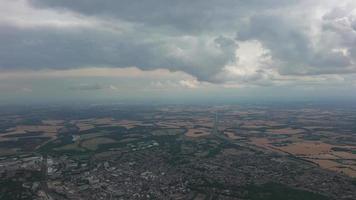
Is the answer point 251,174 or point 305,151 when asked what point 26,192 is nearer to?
point 251,174

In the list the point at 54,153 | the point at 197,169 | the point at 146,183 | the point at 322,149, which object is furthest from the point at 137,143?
the point at 322,149

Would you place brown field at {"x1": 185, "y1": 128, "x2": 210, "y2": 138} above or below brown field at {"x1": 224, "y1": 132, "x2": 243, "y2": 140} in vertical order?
above

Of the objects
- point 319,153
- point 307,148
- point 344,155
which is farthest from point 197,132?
point 344,155

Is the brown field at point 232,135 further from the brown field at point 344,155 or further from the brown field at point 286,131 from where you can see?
the brown field at point 344,155

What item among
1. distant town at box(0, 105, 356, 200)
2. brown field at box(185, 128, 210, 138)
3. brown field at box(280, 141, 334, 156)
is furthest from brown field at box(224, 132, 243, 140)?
brown field at box(280, 141, 334, 156)

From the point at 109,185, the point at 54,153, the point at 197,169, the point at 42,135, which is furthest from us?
the point at 42,135

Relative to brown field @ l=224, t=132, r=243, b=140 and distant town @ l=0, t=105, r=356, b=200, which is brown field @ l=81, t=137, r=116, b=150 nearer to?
distant town @ l=0, t=105, r=356, b=200

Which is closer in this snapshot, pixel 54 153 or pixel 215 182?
pixel 215 182

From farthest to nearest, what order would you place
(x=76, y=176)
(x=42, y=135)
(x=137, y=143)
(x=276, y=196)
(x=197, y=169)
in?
(x=42, y=135)
(x=137, y=143)
(x=197, y=169)
(x=76, y=176)
(x=276, y=196)

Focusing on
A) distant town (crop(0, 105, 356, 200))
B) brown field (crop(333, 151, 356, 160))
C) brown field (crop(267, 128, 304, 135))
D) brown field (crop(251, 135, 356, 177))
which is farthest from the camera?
brown field (crop(267, 128, 304, 135))
